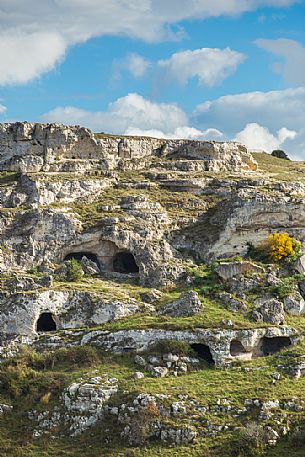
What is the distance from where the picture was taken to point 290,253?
39062mm

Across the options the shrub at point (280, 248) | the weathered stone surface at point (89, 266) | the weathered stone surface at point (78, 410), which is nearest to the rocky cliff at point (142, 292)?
the weathered stone surface at point (78, 410)

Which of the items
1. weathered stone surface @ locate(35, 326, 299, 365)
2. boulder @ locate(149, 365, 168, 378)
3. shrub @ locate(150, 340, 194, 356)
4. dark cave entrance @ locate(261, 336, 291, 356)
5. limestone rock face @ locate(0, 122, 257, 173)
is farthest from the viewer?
limestone rock face @ locate(0, 122, 257, 173)

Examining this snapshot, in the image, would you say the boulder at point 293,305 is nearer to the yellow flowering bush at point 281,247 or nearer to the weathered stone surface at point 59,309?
the yellow flowering bush at point 281,247

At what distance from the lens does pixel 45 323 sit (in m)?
35.6

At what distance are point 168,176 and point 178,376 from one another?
2045 cm

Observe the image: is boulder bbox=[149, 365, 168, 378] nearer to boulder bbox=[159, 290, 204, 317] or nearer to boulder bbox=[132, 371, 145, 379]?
boulder bbox=[132, 371, 145, 379]

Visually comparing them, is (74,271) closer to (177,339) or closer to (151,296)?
(151,296)

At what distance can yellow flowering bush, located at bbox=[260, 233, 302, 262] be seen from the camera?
38.9 m

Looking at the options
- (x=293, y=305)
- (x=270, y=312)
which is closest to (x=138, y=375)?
(x=270, y=312)

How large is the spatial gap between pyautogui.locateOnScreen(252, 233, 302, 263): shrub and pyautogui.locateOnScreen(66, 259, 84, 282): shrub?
1006 cm

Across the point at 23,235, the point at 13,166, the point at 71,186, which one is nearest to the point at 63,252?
the point at 23,235

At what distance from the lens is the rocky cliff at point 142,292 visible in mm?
27516

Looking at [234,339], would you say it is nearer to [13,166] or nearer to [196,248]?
[196,248]

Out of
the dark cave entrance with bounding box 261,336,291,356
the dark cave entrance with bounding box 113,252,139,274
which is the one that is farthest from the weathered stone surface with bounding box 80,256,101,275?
the dark cave entrance with bounding box 261,336,291,356
